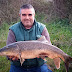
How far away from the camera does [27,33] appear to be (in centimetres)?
287

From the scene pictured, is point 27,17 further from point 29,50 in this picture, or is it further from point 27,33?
point 29,50

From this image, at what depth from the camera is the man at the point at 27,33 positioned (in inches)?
110

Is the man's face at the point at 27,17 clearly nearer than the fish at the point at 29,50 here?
No

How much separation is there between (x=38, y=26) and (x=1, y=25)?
14.6 ft

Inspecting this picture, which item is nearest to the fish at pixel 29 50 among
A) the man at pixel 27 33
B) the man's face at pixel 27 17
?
the man at pixel 27 33

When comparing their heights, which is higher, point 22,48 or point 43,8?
point 43,8

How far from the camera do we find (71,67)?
11.2 ft

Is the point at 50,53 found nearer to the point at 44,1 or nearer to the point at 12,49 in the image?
the point at 12,49

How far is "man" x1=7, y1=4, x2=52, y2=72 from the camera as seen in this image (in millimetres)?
2787

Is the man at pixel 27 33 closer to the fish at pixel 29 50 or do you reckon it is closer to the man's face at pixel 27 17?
the man's face at pixel 27 17

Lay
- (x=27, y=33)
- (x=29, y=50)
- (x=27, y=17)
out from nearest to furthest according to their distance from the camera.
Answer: (x=29, y=50) < (x=27, y=17) < (x=27, y=33)

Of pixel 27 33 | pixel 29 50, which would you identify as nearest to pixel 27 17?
pixel 27 33

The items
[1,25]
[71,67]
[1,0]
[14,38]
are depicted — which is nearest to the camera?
[14,38]

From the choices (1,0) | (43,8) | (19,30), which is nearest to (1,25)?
(1,0)
